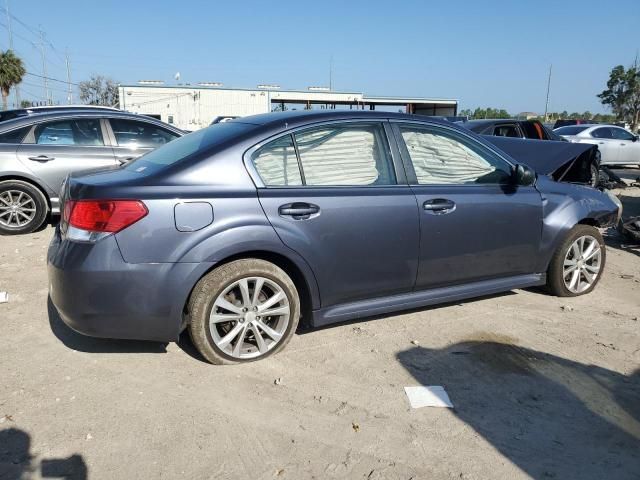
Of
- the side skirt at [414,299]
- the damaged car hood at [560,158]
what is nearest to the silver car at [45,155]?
the side skirt at [414,299]

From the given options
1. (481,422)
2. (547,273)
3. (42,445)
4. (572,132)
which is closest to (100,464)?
(42,445)

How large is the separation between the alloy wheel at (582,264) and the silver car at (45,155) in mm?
5150

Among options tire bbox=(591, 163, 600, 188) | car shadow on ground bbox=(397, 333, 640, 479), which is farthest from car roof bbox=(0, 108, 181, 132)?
tire bbox=(591, 163, 600, 188)

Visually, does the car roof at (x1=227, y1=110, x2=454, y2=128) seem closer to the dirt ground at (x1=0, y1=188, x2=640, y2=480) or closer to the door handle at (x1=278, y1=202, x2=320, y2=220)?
the door handle at (x1=278, y1=202, x2=320, y2=220)

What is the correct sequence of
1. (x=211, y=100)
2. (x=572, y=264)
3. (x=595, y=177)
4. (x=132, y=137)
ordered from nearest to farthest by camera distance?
1. (x=572, y=264)
2. (x=132, y=137)
3. (x=595, y=177)
4. (x=211, y=100)

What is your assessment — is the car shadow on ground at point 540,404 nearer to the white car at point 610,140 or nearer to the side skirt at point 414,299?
the side skirt at point 414,299

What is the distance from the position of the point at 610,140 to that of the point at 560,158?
12.1 m

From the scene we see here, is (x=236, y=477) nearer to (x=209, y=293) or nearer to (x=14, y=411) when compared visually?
(x=209, y=293)

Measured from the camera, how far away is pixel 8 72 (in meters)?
40.0

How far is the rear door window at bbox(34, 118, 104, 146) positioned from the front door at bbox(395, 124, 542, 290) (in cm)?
498

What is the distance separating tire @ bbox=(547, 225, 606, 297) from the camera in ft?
15.1

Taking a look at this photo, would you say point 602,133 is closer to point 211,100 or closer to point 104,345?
point 104,345

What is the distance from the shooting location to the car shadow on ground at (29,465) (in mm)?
2383

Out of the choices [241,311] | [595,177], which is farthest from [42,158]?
[595,177]
